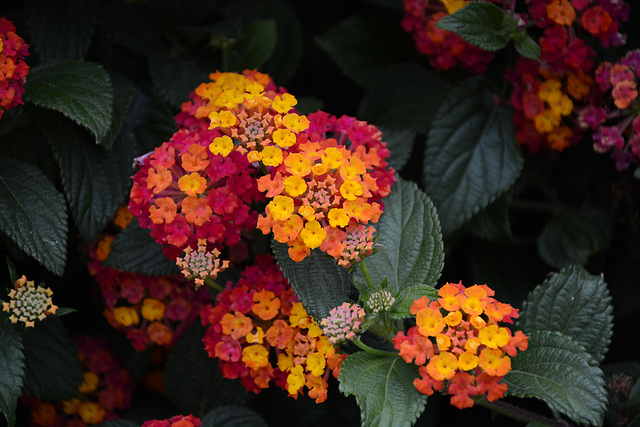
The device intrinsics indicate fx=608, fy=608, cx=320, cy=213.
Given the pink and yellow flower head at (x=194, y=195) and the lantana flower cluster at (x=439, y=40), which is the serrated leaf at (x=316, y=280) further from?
the lantana flower cluster at (x=439, y=40)

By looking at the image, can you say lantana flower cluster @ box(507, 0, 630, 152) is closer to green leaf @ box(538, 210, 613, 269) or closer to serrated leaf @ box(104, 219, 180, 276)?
green leaf @ box(538, 210, 613, 269)

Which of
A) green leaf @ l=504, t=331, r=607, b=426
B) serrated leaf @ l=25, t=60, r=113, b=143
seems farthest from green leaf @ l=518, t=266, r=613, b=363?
serrated leaf @ l=25, t=60, r=113, b=143

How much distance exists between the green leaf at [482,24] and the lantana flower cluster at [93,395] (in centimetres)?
112

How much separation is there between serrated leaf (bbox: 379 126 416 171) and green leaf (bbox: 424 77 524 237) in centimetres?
9

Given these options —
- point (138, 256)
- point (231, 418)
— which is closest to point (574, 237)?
point (231, 418)

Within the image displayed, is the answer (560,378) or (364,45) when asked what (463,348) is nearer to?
(560,378)

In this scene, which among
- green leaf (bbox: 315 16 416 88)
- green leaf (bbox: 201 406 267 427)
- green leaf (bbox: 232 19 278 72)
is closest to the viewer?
green leaf (bbox: 201 406 267 427)

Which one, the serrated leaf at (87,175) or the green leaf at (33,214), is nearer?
the green leaf at (33,214)

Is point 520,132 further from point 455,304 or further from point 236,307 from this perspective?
point 236,307

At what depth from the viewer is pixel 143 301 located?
140cm

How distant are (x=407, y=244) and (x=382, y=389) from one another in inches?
12.2

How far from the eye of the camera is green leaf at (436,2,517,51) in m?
1.28

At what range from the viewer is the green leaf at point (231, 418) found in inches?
50.1

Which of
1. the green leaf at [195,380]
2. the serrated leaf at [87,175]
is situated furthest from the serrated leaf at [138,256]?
the green leaf at [195,380]
